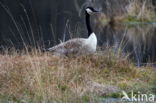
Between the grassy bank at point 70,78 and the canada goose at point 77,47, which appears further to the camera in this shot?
the canada goose at point 77,47

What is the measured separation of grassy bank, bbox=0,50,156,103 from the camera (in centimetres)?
834

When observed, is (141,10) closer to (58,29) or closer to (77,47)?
(58,29)

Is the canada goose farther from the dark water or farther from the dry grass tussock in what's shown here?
the dry grass tussock

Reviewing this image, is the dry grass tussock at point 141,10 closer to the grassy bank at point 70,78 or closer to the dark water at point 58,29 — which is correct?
the dark water at point 58,29

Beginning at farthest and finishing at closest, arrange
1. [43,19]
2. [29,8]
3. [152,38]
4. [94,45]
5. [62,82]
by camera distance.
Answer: [29,8] → [43,19] → [152,38] → [94,45] → [62,82]

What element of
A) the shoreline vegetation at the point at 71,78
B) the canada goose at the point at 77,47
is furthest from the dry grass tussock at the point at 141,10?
the canada goose at the point at 77,47

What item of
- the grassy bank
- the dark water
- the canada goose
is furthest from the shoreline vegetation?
the dark water

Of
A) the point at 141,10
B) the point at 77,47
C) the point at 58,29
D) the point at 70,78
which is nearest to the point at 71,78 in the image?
the point at 70,78

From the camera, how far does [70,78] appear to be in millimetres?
9359

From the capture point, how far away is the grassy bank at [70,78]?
8.34m

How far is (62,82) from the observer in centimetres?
900

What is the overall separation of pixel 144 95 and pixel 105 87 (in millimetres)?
825

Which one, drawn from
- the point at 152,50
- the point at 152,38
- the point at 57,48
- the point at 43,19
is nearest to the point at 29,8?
the point at 43,19

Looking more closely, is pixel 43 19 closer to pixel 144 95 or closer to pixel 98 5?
pixel 98 5
